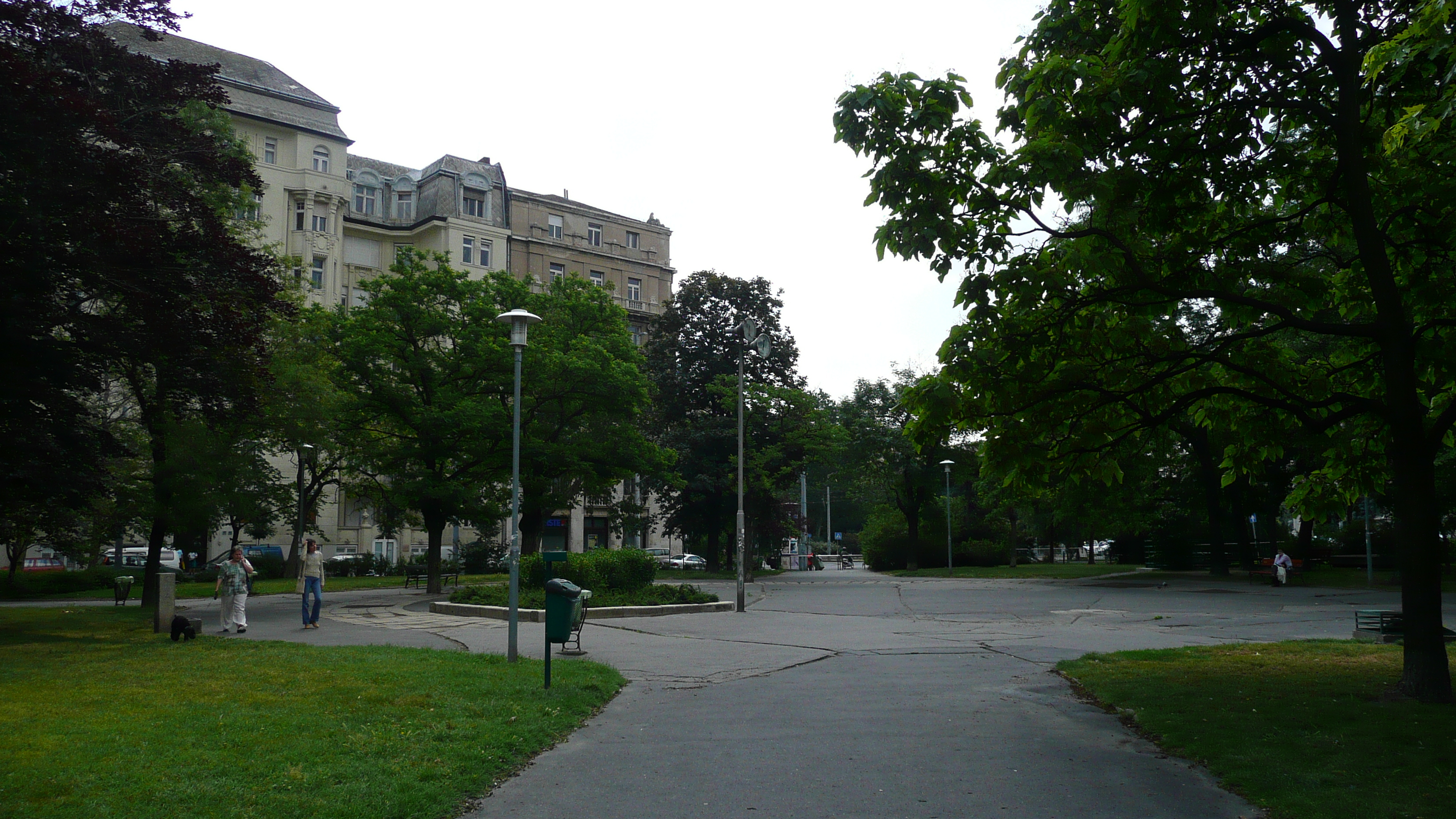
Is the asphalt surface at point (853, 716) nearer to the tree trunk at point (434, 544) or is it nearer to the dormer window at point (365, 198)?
the tree trunk at point (434, 544)

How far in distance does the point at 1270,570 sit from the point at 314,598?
117ft

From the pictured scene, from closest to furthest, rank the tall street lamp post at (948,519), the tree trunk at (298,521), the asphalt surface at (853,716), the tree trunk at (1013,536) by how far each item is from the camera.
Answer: the asphalt surface at (853,716), the tree trunk at (298,521), the tall street lamp post at (948,519), the tree trunk at (1013,536)

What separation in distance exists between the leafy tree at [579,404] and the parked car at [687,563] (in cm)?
2492

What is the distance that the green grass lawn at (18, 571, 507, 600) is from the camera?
32.9m

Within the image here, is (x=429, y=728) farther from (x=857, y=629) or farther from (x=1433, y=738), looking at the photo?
(x=857, y=629)

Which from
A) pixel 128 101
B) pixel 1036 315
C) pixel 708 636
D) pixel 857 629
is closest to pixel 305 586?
pixel 708 636

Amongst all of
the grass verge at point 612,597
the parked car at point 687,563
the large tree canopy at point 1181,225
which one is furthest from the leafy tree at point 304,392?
the parked car at point 687,563

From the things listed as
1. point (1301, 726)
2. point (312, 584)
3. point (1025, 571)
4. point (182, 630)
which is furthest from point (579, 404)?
point (1301, 726)

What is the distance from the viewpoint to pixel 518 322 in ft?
45.2

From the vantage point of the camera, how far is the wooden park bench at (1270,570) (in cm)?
3675

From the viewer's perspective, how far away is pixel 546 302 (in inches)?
1443

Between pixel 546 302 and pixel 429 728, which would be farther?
pixel 546 302

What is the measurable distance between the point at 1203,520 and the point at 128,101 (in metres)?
49.4

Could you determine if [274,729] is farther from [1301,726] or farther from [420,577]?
[420,577]
